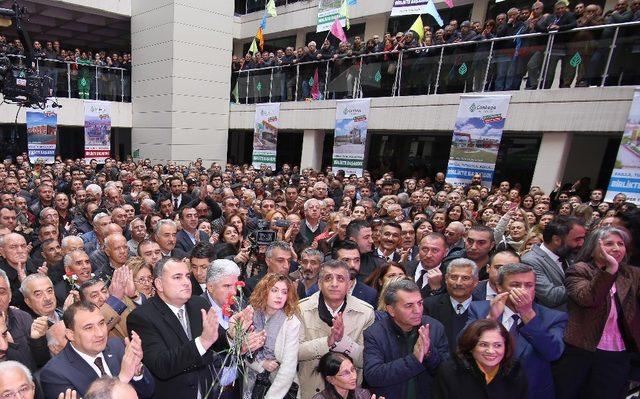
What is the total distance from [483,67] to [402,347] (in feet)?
30.9

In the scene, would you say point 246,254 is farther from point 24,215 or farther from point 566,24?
point 566,24

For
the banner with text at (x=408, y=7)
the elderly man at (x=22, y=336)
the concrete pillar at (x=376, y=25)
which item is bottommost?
the elderly man at (x=22, y=336)

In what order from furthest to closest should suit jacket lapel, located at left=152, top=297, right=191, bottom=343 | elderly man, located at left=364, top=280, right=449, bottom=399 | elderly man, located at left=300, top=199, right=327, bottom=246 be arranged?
elderly man, located at left=300, top=199, right=327, bottom=246 < suit jacket lapel, located at left=152, top=297, right=191, bottom=343 < elderly man, located at left=364, top=280, right=449, bottom=399

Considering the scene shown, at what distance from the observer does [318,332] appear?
10.1 feet

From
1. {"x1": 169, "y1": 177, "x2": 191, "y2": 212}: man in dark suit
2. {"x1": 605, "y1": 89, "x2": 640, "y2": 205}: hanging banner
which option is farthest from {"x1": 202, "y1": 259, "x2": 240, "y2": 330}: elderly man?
{"x1": 605, "y1": 89, "x2": 640, "y2": 205}: hanging banner

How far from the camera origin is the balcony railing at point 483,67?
8.41 m

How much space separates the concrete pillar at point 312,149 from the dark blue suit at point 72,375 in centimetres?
1300

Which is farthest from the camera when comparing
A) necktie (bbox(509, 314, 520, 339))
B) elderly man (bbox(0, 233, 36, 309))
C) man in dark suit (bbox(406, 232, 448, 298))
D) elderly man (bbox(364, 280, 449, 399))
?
elderly man (bbox(0, 233, 36, 309))

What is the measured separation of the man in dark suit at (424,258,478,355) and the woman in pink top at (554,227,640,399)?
76 centimetres

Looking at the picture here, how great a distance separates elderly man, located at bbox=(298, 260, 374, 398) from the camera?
3.03m

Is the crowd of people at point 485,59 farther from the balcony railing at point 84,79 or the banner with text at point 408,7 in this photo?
the balcony railing at point 84,79

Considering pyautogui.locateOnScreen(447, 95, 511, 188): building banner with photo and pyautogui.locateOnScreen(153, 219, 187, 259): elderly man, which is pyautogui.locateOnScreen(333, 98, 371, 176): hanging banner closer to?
pyautogui.locateOnScreen(447, 95, 511, 188): building banner with photo

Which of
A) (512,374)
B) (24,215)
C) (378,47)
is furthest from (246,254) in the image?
(378,47)

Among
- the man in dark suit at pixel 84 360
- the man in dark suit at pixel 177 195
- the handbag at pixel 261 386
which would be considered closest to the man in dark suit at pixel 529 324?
the handbag at pixel 261 386
